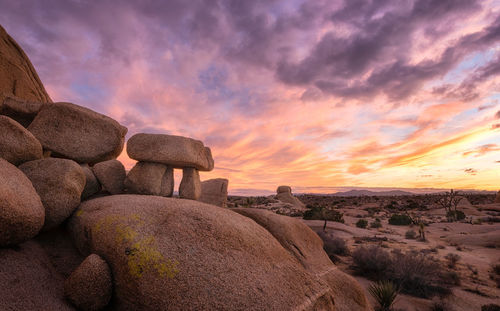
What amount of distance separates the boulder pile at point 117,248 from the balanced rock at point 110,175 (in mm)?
84

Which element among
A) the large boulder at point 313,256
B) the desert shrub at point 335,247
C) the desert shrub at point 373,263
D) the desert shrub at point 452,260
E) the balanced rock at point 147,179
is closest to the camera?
the large boulder at point 313,256

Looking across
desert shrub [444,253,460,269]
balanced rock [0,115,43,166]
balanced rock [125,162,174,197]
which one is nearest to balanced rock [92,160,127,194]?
balanced rock [125,162,174,197]

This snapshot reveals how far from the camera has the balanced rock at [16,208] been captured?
365 centimetres

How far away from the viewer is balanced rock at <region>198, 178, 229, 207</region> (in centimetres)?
1592

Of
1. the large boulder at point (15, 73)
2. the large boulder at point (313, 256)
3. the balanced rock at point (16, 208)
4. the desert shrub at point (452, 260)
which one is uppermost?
the large boulder at point (15, 73)

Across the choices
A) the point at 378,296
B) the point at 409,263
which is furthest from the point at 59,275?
the point at 409,263

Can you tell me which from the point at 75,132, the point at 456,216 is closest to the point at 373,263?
the point at 75,132

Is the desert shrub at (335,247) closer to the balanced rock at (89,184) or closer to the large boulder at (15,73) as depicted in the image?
the balanced rock at (89,184)

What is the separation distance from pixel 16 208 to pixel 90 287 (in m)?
1.83

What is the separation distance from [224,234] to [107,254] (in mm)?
2053

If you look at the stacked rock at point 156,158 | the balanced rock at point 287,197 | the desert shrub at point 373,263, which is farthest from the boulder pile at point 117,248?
the balanced rock at point 287,197

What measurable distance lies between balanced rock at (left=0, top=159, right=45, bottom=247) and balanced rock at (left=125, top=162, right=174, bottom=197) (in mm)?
3732

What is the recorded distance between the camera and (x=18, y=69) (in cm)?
1006

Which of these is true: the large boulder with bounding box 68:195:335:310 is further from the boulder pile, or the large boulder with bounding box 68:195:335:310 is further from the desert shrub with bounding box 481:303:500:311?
the desert shrub with bounding box 481:303:500:311
